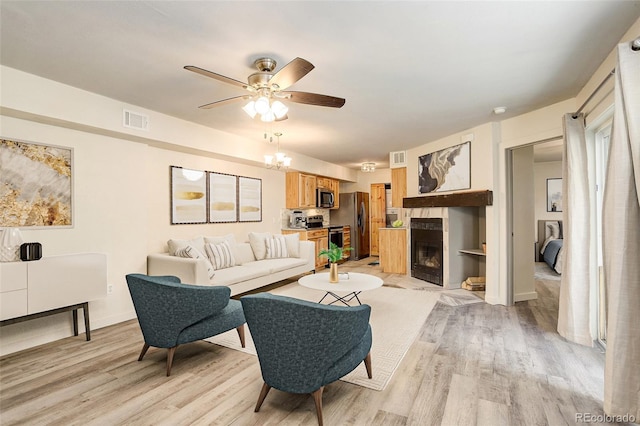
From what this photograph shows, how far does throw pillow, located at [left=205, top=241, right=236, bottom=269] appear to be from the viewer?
4.55 metres

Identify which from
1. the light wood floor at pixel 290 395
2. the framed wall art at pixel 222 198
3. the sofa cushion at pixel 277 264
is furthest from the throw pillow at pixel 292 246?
the light wood floor at pixel 290 395

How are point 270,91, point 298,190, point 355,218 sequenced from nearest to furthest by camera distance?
point 270,91 → point 298,190 → point 355,218

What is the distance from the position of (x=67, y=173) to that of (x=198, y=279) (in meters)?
1.76

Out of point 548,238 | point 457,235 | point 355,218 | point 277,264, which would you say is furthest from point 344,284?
point 548,238

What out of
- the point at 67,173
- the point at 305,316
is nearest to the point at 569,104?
the point at 305,316

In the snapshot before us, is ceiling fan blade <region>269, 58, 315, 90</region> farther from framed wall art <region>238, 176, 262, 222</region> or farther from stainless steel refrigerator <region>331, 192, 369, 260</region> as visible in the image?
stainless steel refrigerator <region>331, 192, 369, 260</region>

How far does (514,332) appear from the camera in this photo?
3.36 meters

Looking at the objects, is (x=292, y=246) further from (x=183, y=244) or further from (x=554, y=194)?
(x=554, y=194)

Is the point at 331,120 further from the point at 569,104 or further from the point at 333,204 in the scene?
the point at 333,204

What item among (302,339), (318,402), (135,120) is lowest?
(318,402)

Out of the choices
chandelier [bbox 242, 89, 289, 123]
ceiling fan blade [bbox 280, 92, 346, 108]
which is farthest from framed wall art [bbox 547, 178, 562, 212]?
chandelier [bbox 242, 89, 289, 123]

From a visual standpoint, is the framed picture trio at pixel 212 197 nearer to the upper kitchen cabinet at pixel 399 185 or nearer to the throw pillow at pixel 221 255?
the throw pillow at pixel 221 255

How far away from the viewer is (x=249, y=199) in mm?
5906

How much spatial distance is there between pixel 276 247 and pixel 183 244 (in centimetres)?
177
